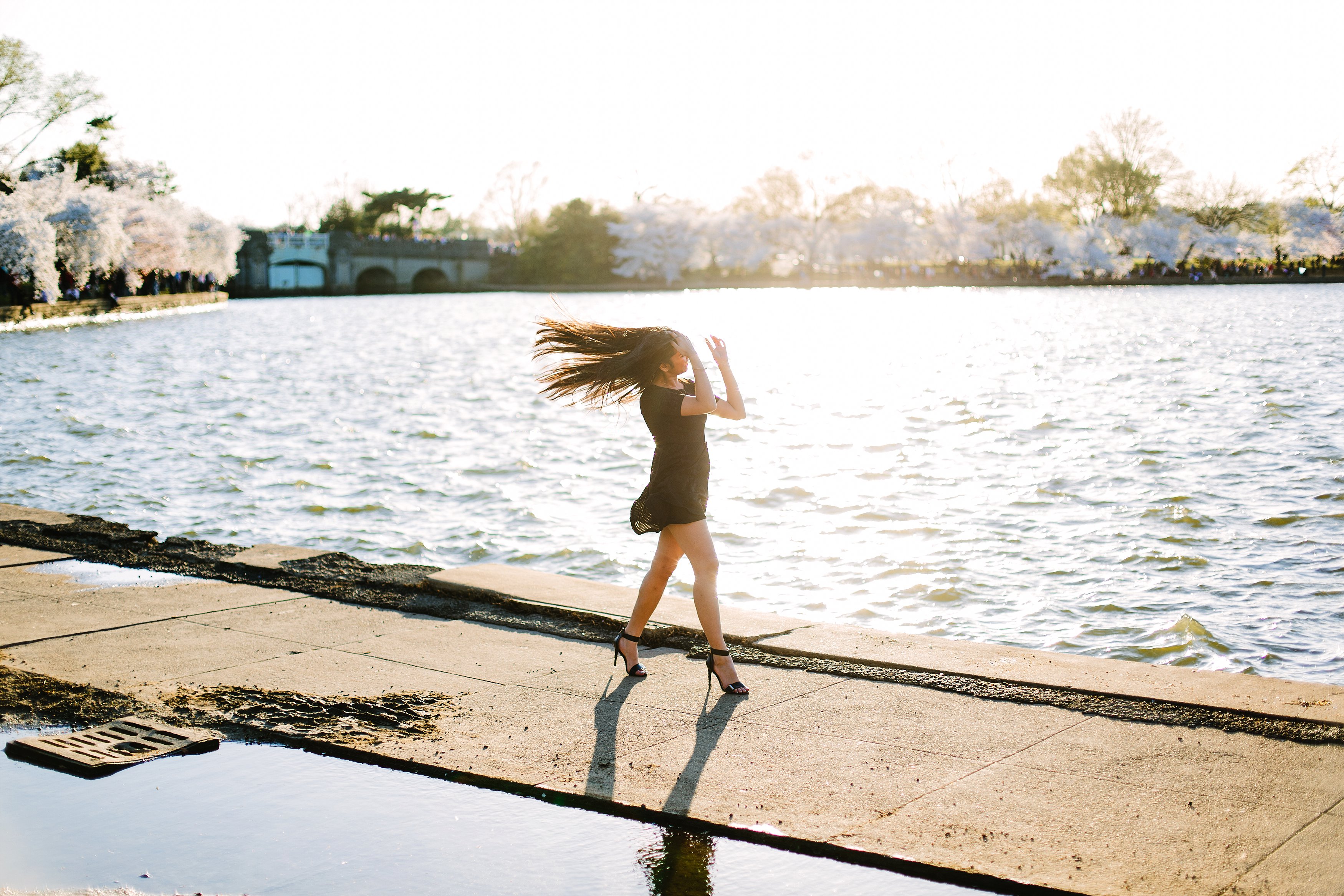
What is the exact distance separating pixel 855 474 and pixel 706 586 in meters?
13.9

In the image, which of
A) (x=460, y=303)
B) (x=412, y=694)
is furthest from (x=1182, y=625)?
(x=460, y=303)

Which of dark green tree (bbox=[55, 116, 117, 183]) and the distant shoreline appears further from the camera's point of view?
the distant shoreline

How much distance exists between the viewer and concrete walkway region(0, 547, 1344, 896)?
394 cm

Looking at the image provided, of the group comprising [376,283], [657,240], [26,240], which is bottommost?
[26,240]

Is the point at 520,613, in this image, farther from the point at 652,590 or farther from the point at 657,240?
the point at 657,240

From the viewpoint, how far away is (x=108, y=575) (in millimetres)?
8586

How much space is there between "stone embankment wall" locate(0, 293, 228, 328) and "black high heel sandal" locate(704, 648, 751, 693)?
5866 centimetres

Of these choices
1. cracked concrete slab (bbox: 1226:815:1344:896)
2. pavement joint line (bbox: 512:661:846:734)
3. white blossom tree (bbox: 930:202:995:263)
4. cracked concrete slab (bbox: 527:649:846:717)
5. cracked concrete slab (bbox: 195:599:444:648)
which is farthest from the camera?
white blossom tree (bbox: 930:202:995:263)

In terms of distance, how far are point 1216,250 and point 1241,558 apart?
96368mm

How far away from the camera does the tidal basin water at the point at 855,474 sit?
11.0 m

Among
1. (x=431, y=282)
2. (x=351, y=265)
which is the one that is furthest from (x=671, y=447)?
(x=431, y=282)

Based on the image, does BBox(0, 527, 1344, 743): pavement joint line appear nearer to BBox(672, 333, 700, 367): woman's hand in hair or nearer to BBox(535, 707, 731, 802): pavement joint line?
BBox(535, 707, 731, 802): pavement joint line

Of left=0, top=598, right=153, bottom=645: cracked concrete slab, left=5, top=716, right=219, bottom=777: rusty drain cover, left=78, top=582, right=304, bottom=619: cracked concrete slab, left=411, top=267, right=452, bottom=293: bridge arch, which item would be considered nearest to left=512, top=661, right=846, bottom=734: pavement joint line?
left=5, top=716, right=219, bottom=777: rusty drain cover

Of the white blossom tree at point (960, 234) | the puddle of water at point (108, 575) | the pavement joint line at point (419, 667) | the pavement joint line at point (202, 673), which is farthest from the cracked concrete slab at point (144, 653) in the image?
the white blossom tree at point (960, 234)
